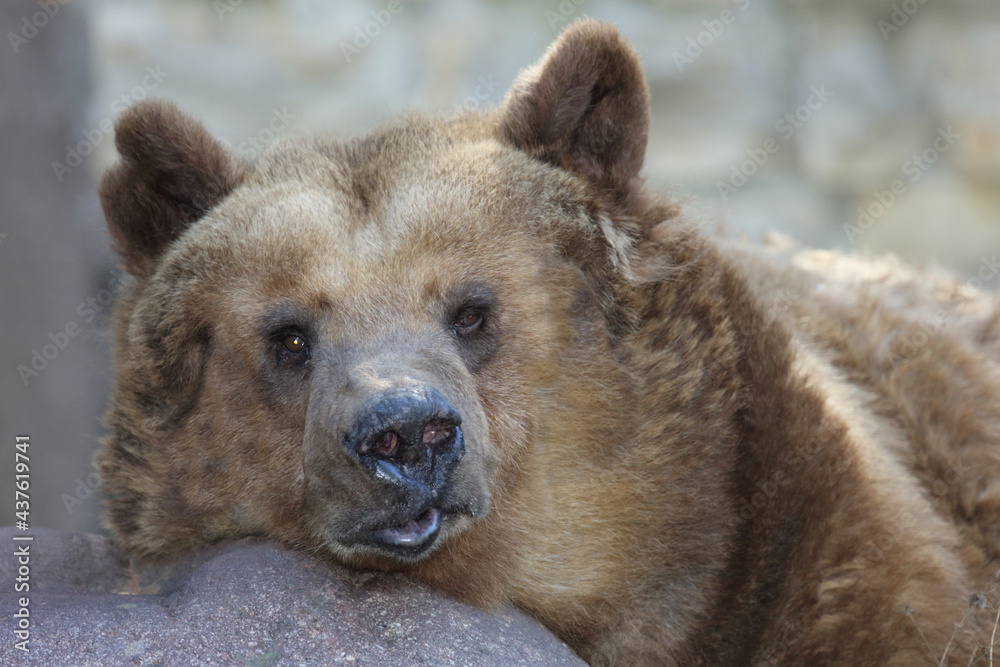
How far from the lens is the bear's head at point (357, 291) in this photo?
3961mm

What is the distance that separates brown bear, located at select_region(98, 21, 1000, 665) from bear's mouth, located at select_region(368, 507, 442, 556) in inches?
4.9

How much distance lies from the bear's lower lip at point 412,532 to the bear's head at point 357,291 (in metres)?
0.09

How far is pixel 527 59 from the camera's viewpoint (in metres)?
15.2

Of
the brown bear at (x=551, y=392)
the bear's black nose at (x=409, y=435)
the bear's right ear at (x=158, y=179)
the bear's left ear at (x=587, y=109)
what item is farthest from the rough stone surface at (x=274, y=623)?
the bear's left ear at (x=587, y=109)

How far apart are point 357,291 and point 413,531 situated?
0.97 meters

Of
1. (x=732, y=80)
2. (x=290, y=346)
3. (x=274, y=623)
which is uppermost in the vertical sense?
(x=732, y=80)

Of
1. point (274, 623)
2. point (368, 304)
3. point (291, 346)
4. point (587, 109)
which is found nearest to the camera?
point (274, 623)

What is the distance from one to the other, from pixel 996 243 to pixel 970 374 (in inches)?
419

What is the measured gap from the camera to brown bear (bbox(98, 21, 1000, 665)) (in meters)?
3.94

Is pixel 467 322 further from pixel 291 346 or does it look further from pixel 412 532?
pixel 412 532

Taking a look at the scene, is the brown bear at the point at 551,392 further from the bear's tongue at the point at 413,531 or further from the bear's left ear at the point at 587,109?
the bear's tongue at the point at 413,531

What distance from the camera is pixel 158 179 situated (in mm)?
4570

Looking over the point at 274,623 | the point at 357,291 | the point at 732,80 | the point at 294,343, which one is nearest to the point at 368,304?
the point at 357,291

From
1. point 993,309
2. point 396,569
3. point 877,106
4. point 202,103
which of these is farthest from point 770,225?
point 396,569
